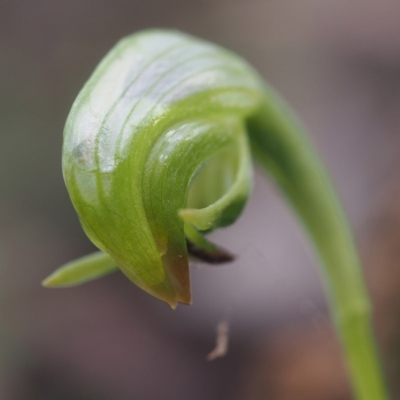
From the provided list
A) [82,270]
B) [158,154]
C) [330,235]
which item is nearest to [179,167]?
[158,154]

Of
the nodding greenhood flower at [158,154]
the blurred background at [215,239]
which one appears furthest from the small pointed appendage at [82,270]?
the blurred background at [215,239]

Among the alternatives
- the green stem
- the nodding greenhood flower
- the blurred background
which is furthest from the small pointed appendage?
the blurred background

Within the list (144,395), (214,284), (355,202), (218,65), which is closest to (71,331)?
(144,395)

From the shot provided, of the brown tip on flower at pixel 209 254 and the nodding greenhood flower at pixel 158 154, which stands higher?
the nodding greenhood flower at pixel 158 154

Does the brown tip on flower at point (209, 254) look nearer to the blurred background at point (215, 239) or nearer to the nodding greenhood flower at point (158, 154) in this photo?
the nodding greenhood flower at point (158, 154)

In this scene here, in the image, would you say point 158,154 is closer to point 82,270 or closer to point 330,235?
point 82,270

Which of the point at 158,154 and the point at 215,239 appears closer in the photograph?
the point at 158,154

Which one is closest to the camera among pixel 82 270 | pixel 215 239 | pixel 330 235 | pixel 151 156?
pixel 151 156

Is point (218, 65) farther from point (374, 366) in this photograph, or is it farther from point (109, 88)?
point (374, 366)
